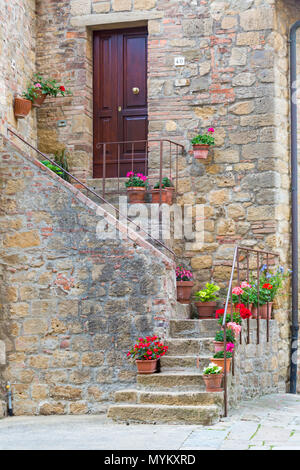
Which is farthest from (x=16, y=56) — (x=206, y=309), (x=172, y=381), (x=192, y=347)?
(x=172, y=381)

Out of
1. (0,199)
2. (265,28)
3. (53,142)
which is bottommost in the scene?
(0,199)

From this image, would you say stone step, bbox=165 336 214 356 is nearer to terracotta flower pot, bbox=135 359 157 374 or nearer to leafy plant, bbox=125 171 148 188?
terracotta flower pot, bbox=135 359 157 374

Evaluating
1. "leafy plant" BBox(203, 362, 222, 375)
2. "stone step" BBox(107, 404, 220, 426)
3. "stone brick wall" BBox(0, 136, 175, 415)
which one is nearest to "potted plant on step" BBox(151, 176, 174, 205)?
"stone brick wall" BBox(0, 136, 175, 415)

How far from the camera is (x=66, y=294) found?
7594 millimetres

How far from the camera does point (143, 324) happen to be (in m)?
7.33

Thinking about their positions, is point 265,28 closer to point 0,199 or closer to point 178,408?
point 0,199

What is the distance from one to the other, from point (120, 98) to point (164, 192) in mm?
1849

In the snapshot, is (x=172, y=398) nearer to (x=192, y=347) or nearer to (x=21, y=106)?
(x=192, y=347)

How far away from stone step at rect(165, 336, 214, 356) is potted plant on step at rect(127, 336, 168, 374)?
19cm

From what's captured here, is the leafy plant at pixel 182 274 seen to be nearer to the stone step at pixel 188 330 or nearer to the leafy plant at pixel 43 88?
the stone step at pixel 188 330

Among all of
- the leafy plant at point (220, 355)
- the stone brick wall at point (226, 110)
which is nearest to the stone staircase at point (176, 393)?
the leafy plant at point (220, 355)

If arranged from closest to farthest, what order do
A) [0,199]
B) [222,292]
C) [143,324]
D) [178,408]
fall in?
1. [178,408]
2. [143,324]
3. [0,199]
4. [222,292]

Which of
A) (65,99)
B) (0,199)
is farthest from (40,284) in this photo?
(65,99)

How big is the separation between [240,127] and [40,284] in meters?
3.23
